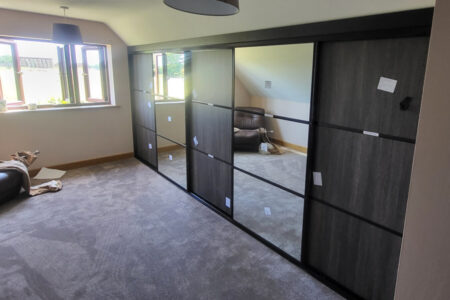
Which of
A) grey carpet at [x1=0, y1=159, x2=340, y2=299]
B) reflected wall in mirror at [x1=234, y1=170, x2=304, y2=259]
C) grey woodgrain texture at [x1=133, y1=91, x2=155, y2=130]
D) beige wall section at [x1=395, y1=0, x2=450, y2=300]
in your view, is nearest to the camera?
beige wall section at [x1=395, y1=0, x2=450, y2=300]

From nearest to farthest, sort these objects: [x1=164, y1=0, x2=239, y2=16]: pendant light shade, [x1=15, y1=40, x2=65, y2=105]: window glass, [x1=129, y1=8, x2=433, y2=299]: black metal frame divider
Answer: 1. [x1=164, y1=0, x2=239, y2=16]: pendant light shade
2. [x1=129, y1=8, x2=433, y2=299]: black metal frame divider
3. [x1=15, y1=40, x2=65, y2=105]: window glass

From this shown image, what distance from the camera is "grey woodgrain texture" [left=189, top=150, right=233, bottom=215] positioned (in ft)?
11.0

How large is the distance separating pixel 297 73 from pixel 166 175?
2445 millimetres

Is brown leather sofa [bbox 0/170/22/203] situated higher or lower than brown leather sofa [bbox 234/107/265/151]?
lower

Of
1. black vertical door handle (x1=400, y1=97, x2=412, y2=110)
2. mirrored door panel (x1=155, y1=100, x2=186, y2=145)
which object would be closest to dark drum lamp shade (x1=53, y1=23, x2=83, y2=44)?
mirrored door panel (x1=155, y1=100, x2=186, y2=145)

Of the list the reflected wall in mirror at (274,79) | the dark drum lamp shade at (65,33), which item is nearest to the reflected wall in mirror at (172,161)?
the reflected wall in mirror at (274,79)

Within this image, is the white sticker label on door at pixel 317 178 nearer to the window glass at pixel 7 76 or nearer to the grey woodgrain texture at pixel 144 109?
the grey woodgrain texture at pixel 144 109

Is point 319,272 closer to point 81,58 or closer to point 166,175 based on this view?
point 166,175

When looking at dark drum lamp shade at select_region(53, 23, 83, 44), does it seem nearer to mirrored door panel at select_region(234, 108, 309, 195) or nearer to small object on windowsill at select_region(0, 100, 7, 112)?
small object on windowsill at select_region(0, 100, 7, 112)

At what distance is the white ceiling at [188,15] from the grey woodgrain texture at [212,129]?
810 mm

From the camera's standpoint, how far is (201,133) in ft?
11.9

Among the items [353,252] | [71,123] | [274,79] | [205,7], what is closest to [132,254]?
[353,252]

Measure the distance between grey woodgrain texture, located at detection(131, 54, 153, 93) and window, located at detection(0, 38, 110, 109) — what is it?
50 cm

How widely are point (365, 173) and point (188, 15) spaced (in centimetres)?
218
